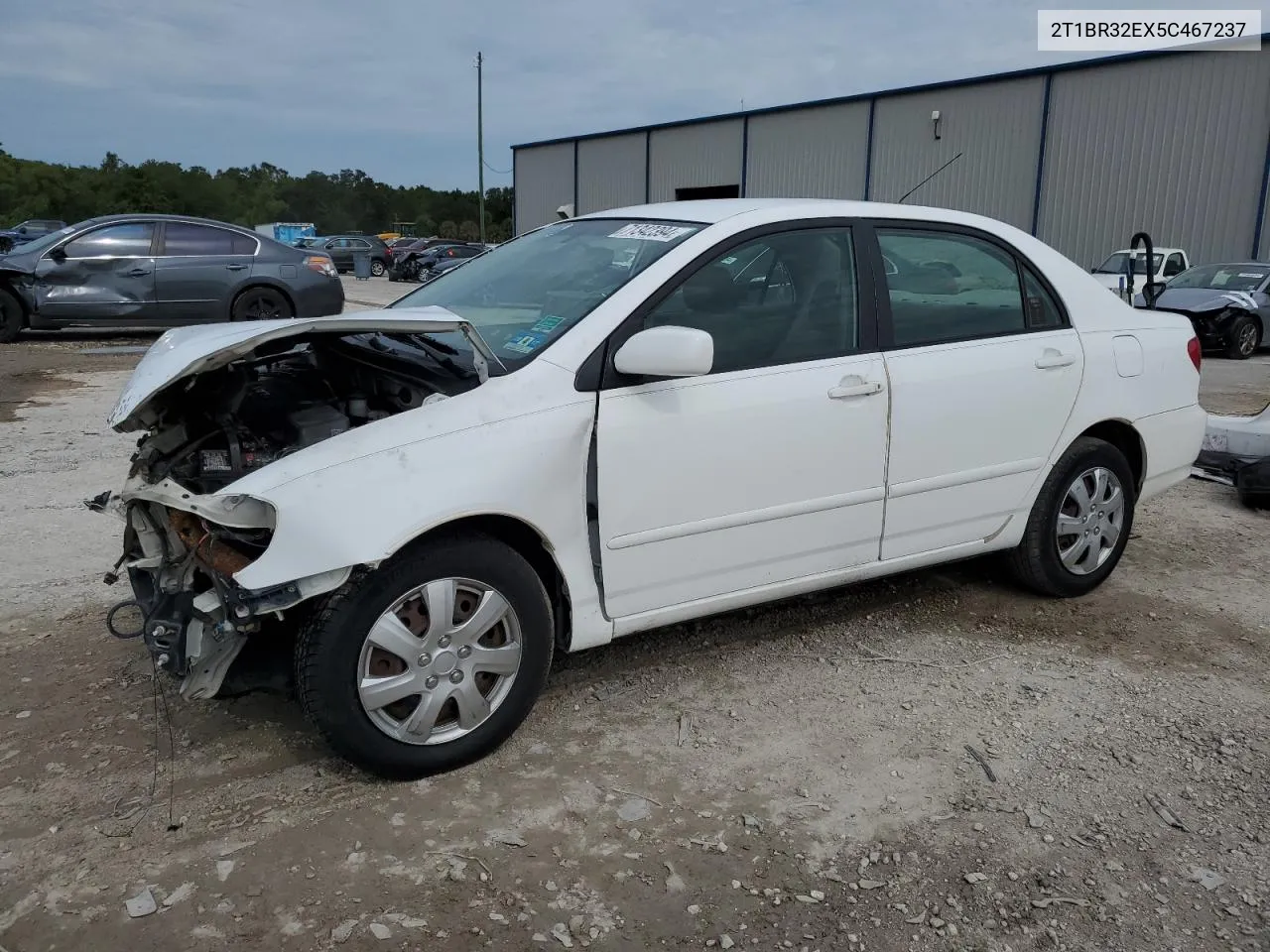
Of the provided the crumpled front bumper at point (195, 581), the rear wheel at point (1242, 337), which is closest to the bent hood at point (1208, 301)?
the rear wheel at point (1242, 337)

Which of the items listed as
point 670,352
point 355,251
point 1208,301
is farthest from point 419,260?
point 670,352

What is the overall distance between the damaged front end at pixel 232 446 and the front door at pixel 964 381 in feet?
5.27

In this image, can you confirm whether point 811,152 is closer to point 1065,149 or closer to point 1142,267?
point 1065,149

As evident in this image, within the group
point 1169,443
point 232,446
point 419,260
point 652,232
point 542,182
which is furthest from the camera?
point 542,182

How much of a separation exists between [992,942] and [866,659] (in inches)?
60.0

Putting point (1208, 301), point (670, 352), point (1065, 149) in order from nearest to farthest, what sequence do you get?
point (670, 352) → point (1208, 301) → point (1065, 149)

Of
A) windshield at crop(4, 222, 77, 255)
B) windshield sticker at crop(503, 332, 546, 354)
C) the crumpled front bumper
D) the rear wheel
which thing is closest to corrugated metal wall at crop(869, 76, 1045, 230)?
the rear wheel

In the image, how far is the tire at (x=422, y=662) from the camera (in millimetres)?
2758

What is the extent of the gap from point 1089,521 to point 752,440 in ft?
6.21

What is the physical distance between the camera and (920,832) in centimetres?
278

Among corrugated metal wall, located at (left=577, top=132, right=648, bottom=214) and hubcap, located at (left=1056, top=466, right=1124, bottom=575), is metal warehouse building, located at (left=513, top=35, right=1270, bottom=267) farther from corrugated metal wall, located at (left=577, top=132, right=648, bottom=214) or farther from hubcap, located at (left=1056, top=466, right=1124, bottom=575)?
hubcap, located at (left=1056, top=466, right=1124, bottom=575)

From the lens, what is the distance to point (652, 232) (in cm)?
365

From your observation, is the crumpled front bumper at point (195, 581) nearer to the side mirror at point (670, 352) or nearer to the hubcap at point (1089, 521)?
the side mirror at point (670, 352)

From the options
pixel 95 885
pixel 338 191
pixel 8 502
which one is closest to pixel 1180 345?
pixel 95 885
